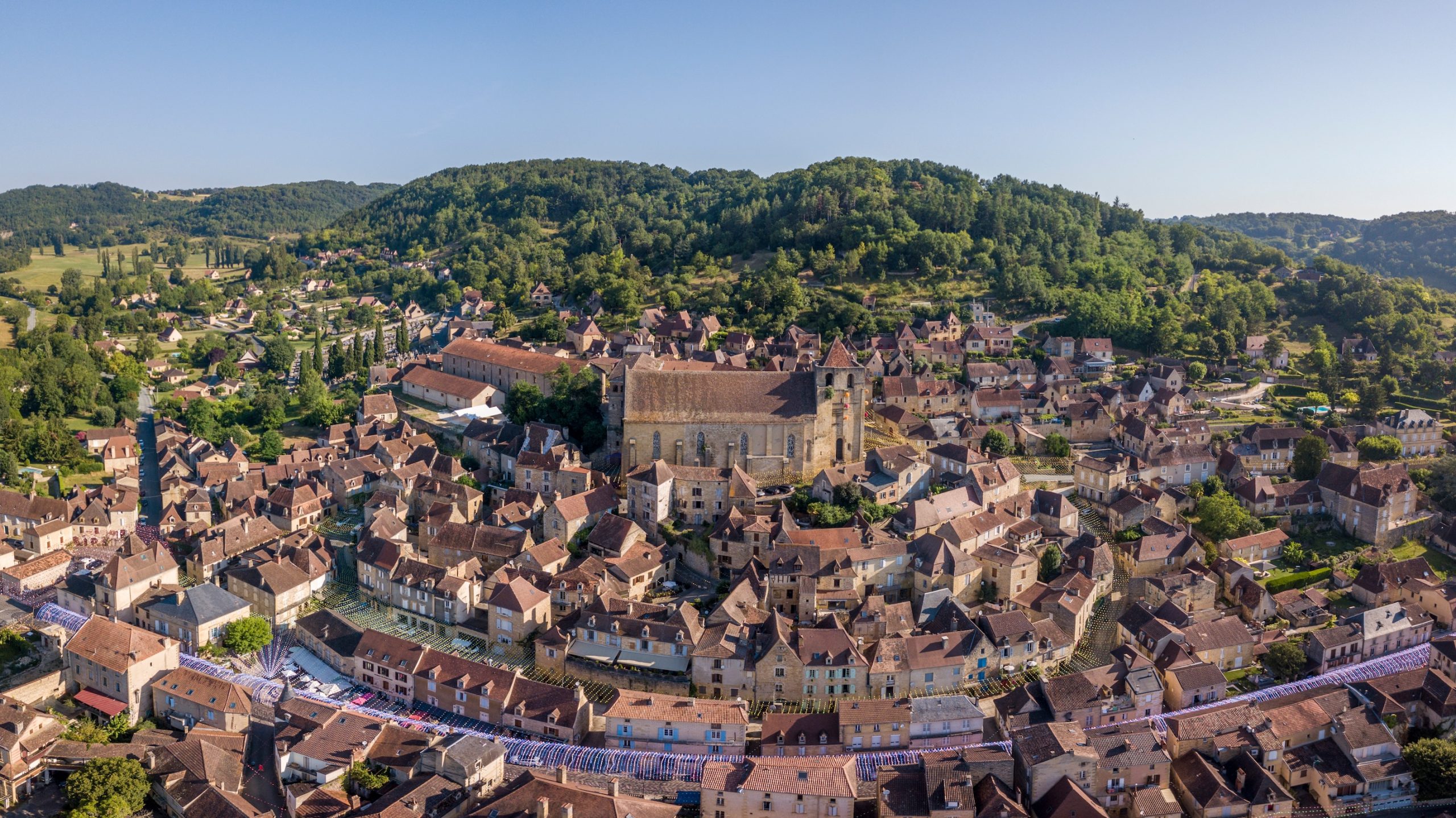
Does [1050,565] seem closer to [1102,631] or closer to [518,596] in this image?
[1102,631]

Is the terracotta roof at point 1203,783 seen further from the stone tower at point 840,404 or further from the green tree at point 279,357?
the green tree at point 279,357

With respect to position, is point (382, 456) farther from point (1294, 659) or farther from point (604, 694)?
point (1294, 659)

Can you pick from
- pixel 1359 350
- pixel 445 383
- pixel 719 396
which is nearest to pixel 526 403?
pixel 445 383

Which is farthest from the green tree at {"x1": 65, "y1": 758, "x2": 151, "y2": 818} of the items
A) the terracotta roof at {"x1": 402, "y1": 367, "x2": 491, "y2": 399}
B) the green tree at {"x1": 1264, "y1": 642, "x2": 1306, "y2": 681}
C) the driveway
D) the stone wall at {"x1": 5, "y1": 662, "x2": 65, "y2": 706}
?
the green tree at {"x1": 1264, "y1": 642, "x2": 1306, "y2": 681}

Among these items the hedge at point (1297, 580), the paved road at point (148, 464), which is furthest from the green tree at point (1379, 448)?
the paved road at point (148, 464)

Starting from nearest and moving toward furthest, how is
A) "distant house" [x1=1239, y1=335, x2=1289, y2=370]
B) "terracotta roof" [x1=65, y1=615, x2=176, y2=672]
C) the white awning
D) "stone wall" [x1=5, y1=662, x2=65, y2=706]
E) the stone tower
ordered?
1. "terracotta roof" [x1=65, y1=615, x2=176, y2=672]
2. "stone wall" [x1=5, y1=662, x2=65, y2=706]
3. the white awning
4. the stone tower
5. "distant house" [x1=1239, y1=335, x2=1289, y2=370]

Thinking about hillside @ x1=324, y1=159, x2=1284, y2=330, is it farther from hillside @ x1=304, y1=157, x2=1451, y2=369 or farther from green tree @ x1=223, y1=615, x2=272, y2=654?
green tree @ x1=223, y1=615, x2=272, y2=654
